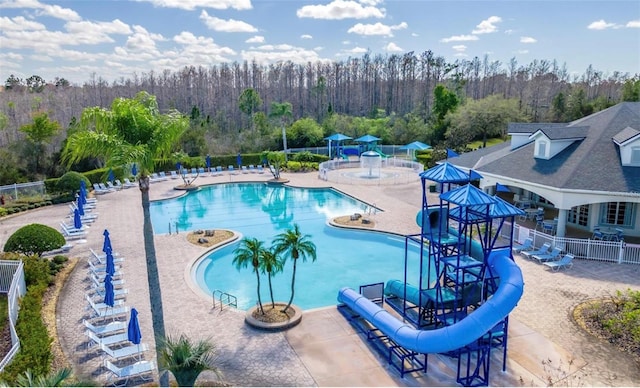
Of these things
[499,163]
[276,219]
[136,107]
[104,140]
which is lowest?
[276,219]

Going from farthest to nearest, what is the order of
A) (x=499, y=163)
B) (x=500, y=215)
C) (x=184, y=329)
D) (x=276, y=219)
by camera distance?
1. (x=276, y=219)
2. (x=499, y=163)
3. (x=184, y=329)
4. (x=500, y=215)

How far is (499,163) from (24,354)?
23884mm

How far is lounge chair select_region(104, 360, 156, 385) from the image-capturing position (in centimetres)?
1077

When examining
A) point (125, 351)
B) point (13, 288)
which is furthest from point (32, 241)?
point (125, 351)

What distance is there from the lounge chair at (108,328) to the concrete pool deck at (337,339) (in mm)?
437

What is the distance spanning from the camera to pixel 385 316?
12242 mm

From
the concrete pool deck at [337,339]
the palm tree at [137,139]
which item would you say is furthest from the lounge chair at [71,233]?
the palm tree at [137,139]

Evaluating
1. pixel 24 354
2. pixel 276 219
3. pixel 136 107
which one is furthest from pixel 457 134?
pixel 24 354

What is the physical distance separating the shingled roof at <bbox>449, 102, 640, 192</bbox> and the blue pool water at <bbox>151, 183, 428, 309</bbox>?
7.40 metres

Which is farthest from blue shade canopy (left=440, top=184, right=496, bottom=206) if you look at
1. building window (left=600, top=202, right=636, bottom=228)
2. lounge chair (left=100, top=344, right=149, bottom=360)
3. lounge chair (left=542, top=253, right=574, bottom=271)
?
building window (left=600, top=202, right=636, bottom=228)

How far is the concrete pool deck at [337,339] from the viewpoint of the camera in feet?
36.2

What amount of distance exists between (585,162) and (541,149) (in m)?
2.68

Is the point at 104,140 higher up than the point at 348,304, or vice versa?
the point at 104,140

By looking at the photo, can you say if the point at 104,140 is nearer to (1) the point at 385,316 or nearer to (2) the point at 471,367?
(1) the point at 385,316
